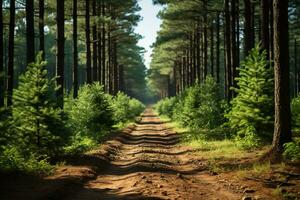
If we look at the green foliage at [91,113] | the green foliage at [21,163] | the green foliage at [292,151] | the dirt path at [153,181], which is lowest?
the dirt path at [153,181]

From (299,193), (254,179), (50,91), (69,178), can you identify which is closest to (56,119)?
(50,91)

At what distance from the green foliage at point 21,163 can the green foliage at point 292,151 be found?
6.84 meters

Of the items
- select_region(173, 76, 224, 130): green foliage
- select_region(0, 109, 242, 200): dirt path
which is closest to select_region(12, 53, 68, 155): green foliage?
select_region(0, 109, 242, 200): dirt path

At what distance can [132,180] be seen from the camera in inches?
461

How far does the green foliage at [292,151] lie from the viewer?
12406 millimetres

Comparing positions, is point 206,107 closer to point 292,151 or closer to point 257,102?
point 257,102

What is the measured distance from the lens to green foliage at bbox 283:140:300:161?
12.4 meters

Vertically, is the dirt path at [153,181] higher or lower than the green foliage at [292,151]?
lower

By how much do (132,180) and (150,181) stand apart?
0.66m

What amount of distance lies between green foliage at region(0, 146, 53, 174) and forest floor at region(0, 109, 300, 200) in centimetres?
47

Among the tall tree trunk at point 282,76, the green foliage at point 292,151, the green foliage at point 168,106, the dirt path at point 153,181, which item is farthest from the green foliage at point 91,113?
the green foliage at point 168,106

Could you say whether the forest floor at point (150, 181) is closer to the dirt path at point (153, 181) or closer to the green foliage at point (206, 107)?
the dirt path at point (153, 181)

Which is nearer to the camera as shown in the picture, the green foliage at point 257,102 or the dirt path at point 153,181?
the dirt path at point 153,181

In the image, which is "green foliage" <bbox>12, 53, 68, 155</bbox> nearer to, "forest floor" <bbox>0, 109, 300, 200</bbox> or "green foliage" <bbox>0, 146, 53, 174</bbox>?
"green foliage" <bbox>0, 146, 53, 174</bbox>
